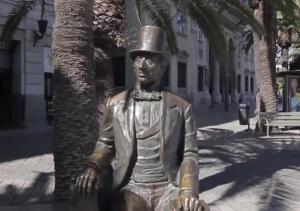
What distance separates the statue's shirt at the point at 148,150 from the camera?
374 centimetres

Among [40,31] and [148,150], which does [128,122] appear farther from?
[40,31]

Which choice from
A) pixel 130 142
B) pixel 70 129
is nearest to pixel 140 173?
pixel 130 142

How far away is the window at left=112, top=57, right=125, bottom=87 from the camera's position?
111 ft

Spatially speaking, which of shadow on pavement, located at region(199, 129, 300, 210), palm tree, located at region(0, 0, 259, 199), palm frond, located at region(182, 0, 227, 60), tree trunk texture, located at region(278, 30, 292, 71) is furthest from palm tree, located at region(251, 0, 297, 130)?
palm tree, located at region(0, 0, 259, 199)

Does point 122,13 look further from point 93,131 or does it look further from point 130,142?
point 130,142

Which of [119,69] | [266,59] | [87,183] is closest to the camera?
[87,183]

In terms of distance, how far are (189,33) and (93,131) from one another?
31920 mm

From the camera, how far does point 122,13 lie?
957 centimetres

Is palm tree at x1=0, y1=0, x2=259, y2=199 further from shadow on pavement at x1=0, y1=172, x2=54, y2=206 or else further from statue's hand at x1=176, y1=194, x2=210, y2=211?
statue's hand at x1=176, y1=194, x2=210, y2=211

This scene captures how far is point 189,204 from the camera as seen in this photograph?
3346 mm

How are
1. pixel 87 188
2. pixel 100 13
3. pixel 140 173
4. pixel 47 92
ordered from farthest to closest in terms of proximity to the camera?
pixel 47 92 < pixel 100 13 < pixel 140 173 < pixel 87 188

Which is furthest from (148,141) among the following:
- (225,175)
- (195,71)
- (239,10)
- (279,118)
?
(195,71)

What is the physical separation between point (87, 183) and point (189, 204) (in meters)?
0.63

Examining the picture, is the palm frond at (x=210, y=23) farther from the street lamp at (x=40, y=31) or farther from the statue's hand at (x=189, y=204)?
the street lamp at (x=40, y=31)
